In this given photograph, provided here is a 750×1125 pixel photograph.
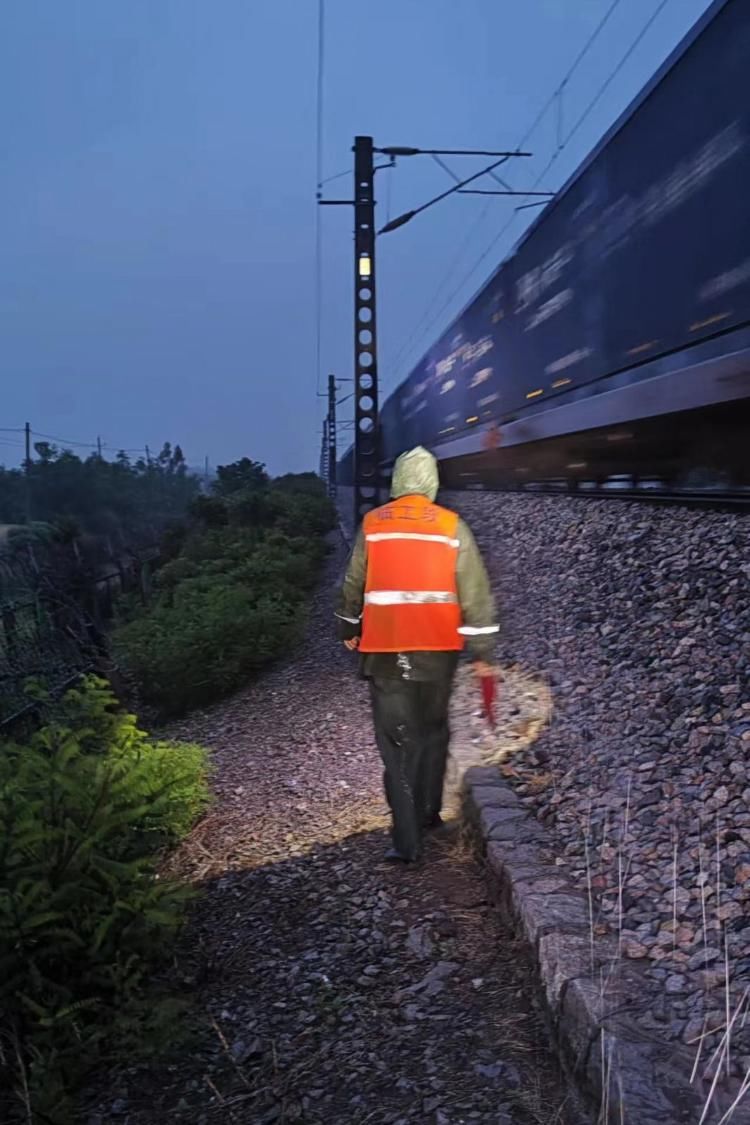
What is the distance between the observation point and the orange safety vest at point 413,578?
4340mm

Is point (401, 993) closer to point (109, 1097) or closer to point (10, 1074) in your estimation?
point (109, 1097)

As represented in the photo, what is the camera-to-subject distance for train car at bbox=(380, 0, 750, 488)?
700 centimetres

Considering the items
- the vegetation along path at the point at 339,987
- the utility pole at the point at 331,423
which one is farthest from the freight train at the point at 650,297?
the utility pole at the point at 331,423

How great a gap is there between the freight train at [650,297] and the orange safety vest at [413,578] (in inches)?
128

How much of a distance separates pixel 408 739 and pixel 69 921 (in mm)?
1619

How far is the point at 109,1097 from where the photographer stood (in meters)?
3.23

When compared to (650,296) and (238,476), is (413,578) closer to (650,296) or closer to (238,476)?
(650,296)

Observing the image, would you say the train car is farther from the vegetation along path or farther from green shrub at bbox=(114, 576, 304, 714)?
the vegetation along path

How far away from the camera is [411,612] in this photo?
436 cm

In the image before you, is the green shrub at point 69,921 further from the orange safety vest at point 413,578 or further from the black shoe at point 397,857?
the orange safety vest at point 413,578

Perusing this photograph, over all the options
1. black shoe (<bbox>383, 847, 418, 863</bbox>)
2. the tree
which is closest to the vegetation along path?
black shoe (<bbox>383, 847, 418, 863</bbox>)

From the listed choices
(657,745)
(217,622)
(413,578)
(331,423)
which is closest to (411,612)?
(413,578)

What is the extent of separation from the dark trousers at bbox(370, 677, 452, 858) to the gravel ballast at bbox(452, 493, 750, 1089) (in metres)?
0.60

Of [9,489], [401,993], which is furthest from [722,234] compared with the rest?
[9,489]
